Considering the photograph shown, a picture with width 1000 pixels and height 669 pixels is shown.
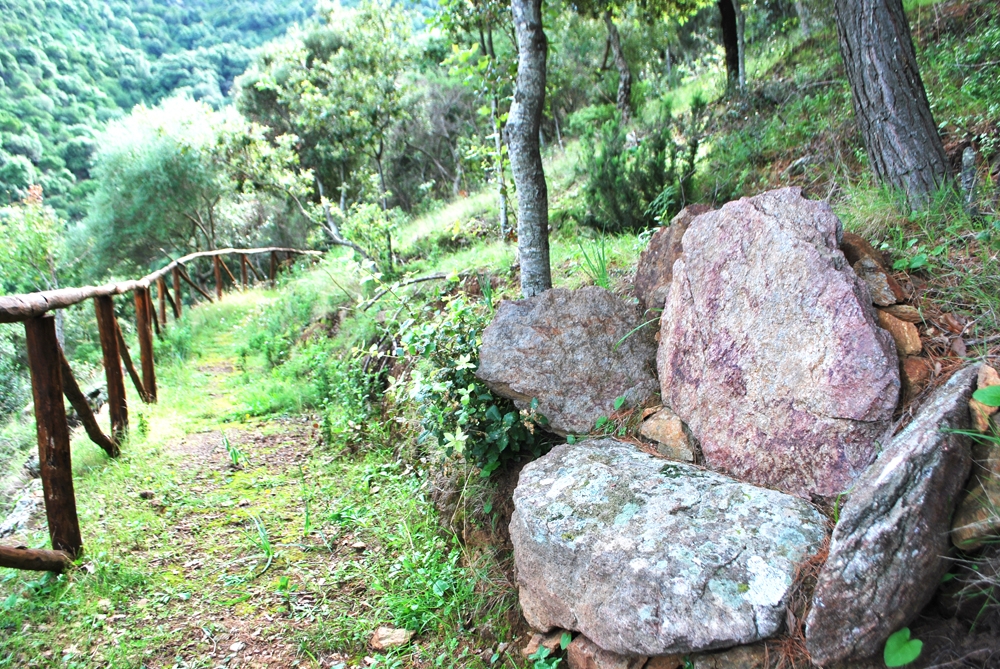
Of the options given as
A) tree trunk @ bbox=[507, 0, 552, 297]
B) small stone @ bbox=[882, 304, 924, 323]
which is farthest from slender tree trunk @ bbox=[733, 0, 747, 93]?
small stone @ bbox=[882, 304, 924, 323]

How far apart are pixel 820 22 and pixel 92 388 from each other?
39.1 ft

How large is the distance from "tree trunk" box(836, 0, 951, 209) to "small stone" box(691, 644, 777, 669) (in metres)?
2.63

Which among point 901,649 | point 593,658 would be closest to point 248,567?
point 593,658

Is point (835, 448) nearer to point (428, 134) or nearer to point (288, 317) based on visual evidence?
point (288, 317)

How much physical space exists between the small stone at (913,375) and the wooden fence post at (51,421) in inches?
143

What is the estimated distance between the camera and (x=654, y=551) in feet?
6.97

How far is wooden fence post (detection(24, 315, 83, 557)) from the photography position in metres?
2.82

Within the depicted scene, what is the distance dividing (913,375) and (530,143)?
246 centimetres

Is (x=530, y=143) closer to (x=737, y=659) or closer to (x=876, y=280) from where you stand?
(x=876, y=280)

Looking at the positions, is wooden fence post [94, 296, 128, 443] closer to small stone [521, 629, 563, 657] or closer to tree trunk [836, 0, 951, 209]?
small stone [521, 629, 563, 657]

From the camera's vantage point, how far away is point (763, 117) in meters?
6.30

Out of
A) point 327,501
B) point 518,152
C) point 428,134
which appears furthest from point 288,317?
point 428,134

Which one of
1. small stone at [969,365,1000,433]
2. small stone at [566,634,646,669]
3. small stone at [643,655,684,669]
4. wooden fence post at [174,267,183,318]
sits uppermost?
wooden fence post at [174,267,183,318]

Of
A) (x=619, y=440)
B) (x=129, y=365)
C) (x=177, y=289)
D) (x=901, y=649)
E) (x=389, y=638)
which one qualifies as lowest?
(x=389, y=638)
